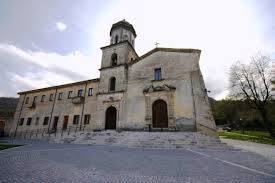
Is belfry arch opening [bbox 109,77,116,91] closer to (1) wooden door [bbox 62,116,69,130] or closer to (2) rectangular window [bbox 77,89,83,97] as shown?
(2) rectangular window [bbox 77,89,83,97]

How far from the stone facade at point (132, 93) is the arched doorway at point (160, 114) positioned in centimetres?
43

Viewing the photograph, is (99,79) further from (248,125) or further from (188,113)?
(248,125)

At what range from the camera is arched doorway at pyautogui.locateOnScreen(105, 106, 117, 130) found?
18391 millimetres

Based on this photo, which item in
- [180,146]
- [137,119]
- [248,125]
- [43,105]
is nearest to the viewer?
[180,146]

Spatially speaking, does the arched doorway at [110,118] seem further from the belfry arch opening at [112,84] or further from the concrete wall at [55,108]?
the belfry arch opening at [112,84]

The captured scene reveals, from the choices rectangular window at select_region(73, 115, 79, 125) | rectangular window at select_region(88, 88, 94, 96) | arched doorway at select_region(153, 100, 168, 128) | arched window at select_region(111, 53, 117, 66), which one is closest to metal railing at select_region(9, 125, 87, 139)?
rectangular window at select_region(73, 115, 79, 125)

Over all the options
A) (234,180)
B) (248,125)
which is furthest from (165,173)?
(248,125)

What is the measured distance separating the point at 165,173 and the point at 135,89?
14013 mm

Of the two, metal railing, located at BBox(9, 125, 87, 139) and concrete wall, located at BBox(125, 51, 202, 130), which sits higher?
concrete wall, located at BBox(125, 51, 202, 130)

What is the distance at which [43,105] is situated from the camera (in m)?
25.3

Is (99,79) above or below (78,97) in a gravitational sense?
above

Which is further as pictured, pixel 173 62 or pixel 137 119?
pixel 173 62

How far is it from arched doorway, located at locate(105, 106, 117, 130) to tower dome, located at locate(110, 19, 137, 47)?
9.91m

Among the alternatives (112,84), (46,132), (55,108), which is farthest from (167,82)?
(46,132)
